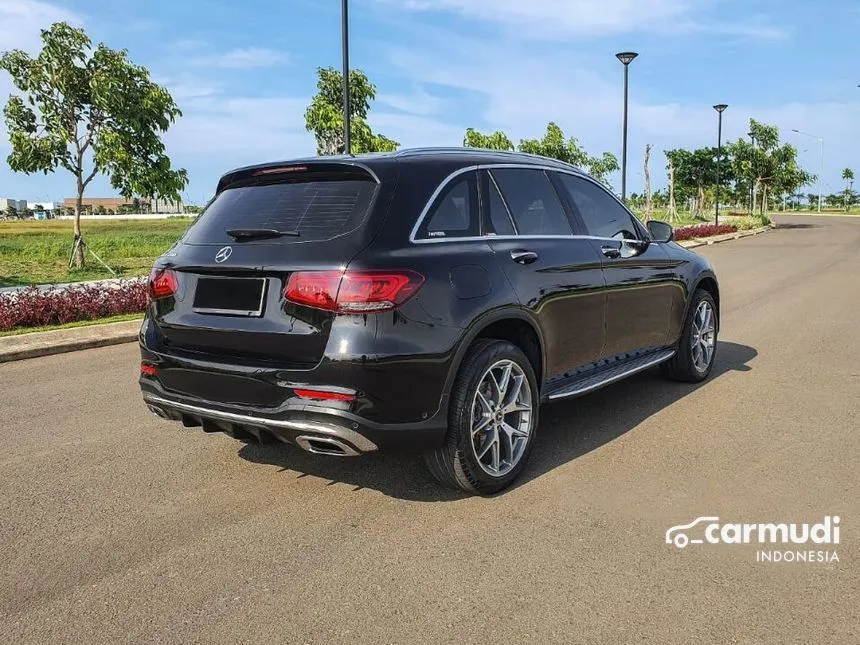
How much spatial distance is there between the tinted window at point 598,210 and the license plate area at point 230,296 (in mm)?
2309

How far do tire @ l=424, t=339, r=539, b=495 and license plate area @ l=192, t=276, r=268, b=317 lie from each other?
40.3 inches

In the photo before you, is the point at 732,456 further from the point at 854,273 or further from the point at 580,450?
the point at 854,273

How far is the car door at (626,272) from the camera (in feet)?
16.5

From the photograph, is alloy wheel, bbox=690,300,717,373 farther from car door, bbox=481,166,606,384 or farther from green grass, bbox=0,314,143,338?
green grass, bbox=0,314,143,338

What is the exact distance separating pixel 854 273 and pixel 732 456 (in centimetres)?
1497

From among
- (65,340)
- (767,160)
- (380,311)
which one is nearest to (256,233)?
(380,311)

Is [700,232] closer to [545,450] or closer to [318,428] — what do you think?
[545,450]

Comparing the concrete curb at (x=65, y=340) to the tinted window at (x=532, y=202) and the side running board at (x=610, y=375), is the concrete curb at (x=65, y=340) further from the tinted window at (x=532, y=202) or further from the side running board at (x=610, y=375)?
the side running board at (x=610, y=375)

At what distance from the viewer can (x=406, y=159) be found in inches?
153

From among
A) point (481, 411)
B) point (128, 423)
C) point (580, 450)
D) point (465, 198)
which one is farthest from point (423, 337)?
point (128, 423)

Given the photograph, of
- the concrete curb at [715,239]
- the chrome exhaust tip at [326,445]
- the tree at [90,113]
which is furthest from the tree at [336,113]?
the chrome exhaust tip at [326,445]

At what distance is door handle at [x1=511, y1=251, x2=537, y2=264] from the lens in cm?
413

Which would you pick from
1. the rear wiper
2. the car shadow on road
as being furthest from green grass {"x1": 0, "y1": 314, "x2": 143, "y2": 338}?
the rear wiper

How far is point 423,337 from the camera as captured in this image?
11.4 feet
